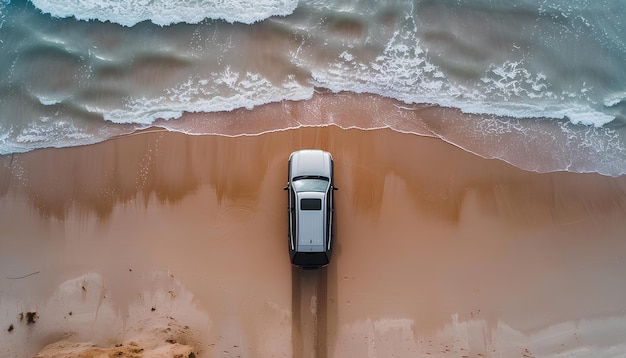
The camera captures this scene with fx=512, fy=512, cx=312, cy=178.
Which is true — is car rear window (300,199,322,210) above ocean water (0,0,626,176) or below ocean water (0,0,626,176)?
below

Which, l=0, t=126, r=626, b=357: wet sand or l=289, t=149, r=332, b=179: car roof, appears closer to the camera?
l=289, t=149, r=332, b=179: car roof

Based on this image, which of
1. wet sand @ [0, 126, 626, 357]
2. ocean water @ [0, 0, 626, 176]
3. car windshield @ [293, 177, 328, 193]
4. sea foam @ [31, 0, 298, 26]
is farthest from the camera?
sea foam @ [31, 0, 298, 26]

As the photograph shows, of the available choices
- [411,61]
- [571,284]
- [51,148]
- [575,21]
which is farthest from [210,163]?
[575,21]

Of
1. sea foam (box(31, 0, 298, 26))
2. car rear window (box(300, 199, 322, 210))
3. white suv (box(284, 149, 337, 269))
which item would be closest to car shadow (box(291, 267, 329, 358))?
white suv (box(284, 149, 337, 269))

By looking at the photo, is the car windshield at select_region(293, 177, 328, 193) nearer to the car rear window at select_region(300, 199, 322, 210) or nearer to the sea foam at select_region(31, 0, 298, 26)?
the car rear window at select_region(300, 199, 322, 210)

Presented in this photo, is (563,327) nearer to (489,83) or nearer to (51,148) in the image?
(489,83)

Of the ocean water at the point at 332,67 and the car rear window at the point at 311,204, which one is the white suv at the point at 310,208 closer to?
the car rear window at the point at 311,204

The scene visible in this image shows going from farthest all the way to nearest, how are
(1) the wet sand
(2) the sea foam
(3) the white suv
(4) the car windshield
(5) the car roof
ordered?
(2) the sea foam
(1) the wet sand
(5) the car roof
(4) the car windshield
(3) the white suv
